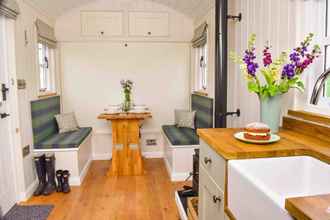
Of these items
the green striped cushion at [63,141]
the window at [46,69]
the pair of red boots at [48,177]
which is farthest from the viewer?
the window at [46,69]

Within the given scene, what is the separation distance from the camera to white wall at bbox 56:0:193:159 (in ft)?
14.5

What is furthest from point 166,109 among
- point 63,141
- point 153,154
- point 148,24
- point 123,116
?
point 63,141

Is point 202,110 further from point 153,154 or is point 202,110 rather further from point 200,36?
point 153,154

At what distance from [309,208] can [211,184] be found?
0.75 meters

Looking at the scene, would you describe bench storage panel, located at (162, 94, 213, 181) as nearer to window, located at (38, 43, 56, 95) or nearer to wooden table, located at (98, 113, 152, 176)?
wooden table, located at (98, 113, 152, 176)

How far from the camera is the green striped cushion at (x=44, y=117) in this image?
11.0 feet

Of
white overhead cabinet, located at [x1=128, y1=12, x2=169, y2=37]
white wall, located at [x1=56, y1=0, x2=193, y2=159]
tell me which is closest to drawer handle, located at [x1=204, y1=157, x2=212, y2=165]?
white wall, located at [x1=56, y1=0, x2=193, y2=159]

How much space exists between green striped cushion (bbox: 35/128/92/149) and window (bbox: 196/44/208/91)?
1.99m

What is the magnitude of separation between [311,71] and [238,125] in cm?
104

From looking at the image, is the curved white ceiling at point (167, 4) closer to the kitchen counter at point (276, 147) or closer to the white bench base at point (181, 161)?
the white bench base at point (181, 161)

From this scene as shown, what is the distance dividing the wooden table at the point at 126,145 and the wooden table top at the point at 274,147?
2403 millimetres

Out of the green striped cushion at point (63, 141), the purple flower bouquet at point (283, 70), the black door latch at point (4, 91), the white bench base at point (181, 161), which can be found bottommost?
the white bench base at point (181, 161)

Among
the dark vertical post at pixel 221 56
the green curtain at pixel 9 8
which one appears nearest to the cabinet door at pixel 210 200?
the dark vertical post at pixel 221 56

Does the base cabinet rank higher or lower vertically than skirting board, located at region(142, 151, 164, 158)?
higher
